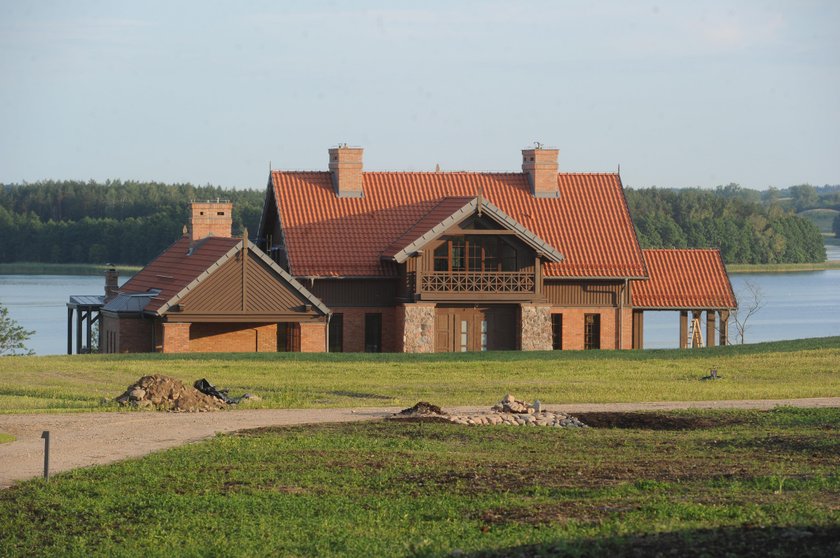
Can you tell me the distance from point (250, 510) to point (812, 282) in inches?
5299

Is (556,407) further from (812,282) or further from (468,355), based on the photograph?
(812,282)

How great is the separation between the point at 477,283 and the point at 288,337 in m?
6.27

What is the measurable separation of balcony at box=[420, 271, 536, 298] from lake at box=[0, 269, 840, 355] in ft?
89.9

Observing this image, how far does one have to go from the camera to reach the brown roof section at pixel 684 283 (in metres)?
48.3

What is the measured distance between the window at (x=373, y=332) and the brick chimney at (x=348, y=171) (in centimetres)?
491

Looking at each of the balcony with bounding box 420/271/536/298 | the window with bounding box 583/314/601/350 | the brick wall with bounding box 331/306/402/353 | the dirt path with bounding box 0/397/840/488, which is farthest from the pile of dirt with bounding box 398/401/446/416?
the window with bounding box 583/314/601/350

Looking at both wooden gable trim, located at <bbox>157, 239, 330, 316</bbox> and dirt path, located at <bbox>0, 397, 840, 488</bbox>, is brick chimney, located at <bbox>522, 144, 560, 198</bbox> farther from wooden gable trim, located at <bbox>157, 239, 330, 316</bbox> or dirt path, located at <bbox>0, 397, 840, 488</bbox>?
dirt path, located at <bbox>0, 397, 840, 488</bbox>

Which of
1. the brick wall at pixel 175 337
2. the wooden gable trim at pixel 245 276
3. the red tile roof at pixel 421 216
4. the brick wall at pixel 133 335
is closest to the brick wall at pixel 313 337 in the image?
the wooden gable trim at pixel 245 276

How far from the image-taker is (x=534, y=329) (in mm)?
45125

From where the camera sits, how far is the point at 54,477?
17.0m

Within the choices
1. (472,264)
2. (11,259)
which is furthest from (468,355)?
(11,259)

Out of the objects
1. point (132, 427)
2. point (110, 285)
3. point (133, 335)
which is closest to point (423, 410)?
point (132, 427)

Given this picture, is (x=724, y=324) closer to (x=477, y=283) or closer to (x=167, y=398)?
(x=477, y=283)

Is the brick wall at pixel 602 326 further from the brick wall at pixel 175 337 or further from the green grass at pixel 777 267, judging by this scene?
the green grass at pixel 777 267
